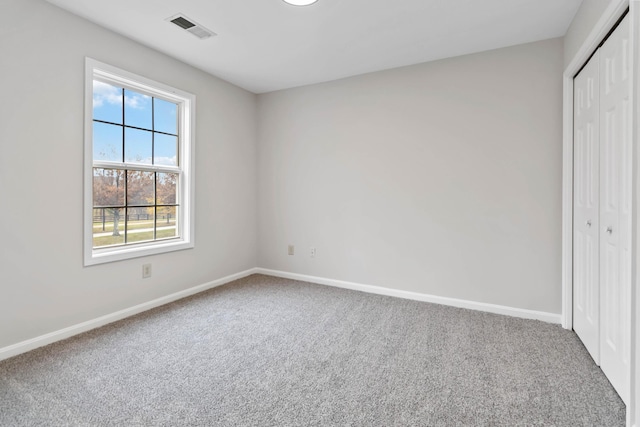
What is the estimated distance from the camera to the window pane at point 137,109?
282 centimetres

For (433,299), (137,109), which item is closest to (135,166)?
(137,109)

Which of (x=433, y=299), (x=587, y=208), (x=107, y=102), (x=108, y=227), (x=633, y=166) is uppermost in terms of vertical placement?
(x=107, y=102)

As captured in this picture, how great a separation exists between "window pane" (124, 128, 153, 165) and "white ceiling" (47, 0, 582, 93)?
80cm

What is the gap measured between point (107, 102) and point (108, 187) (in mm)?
734

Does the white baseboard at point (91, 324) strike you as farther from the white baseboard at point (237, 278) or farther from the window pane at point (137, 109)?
the window pane at point (137, 109)

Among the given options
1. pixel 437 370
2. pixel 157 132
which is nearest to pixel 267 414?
pixel 437 370

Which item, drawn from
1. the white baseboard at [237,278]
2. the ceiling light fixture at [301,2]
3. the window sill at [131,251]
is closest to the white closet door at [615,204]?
the white baseboard at [237,278]

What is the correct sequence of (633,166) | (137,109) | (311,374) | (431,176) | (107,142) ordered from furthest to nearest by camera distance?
(431,176), (137,109), (107,142), (311,374), (633,166)

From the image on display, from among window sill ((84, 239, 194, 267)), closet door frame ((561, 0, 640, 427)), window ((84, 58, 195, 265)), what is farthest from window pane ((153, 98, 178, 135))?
closet door frame ((561, 0, 640, 427))

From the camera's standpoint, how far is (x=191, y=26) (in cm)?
248

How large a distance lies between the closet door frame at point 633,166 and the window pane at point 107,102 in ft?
11.4

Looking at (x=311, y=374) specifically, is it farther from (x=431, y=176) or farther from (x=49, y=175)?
(x=49, y=175)

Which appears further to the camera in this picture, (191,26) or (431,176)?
(431,176)

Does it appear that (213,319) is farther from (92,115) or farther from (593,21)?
(593,21)
